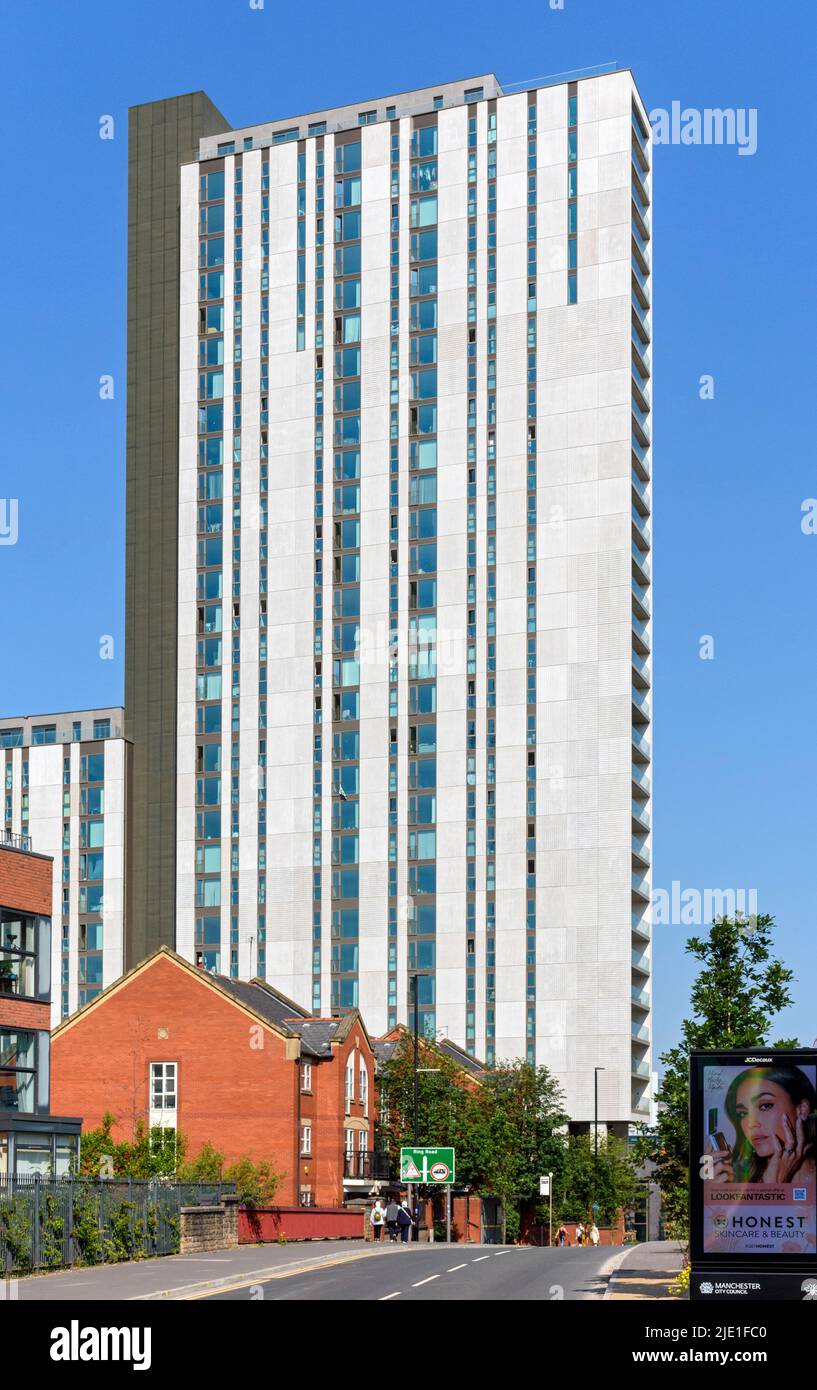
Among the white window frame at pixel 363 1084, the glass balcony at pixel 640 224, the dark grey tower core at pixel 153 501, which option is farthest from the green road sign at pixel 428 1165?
the glass balcony at pixel 640 224

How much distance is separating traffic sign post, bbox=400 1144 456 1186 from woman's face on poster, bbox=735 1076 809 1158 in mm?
38092

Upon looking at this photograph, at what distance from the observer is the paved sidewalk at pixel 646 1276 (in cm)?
3135

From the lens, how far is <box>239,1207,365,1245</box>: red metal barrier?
1984 inches

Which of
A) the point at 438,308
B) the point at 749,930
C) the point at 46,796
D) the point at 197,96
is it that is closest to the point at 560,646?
the point at 438,308

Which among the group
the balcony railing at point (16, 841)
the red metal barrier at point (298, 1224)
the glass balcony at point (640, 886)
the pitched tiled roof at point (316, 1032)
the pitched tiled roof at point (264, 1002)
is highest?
the balcony railing at point (16, 841)

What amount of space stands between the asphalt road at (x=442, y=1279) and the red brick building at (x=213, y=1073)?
74.7 feet

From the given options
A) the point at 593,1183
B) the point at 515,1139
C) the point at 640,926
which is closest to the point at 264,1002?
the point at 515,1139

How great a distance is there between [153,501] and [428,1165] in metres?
84.9

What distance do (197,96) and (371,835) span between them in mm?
63126

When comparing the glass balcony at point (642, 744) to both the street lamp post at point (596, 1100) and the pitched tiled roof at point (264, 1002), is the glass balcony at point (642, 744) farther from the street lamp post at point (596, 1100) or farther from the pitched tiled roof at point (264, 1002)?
the pitched tiled roof at point (264, 1002)

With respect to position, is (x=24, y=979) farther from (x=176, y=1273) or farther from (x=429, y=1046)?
(x=429, y=1046)

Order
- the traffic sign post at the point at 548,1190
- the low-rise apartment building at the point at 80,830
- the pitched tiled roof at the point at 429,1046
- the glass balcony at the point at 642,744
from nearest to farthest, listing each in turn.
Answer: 1. the traffic sign post at the point at 548,1190
2. the pitched tiled roof at the point at 429,1046
3. the glass balcony at the point at 642,744
4. the low-rise apartment building at the point at 80,830

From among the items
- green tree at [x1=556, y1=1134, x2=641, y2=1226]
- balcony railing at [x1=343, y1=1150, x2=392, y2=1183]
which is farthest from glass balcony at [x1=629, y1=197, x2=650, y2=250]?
balcony railing at [x1=343, y1=1150, x2=392, y2=1183]

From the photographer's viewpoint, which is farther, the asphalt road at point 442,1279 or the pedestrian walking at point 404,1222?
the pedestrian walking at point 404,1222
